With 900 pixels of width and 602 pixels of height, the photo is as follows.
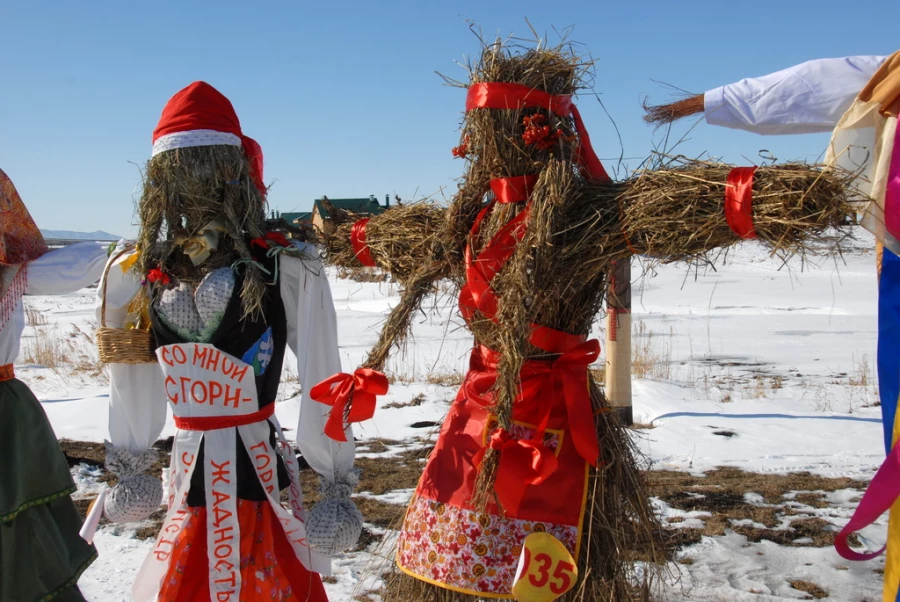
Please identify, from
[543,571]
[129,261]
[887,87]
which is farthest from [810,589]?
[129,261]

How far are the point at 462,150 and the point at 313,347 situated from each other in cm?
81

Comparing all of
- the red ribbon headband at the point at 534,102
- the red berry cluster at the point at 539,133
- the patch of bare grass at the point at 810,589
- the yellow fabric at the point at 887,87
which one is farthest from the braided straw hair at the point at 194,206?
the patch of bare grass at the point at 810,589

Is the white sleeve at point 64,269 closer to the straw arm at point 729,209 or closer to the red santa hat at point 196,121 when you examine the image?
the red santa hat at point 196,121

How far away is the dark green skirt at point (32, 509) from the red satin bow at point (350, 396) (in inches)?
45.7

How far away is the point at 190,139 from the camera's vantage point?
250 cm

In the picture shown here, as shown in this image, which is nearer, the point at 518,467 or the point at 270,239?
the point at 518,467

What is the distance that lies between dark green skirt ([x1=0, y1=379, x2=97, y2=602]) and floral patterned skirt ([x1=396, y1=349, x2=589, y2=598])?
4.24 ft

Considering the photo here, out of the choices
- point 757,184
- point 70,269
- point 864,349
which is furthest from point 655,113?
point 864,349

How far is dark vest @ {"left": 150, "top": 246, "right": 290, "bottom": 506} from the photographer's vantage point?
2396 millimetres

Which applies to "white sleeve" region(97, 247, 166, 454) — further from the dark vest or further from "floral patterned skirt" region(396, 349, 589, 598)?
"floral patterned skirt" region(396, 349, 589, 598)

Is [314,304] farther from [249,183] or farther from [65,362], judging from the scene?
[65,362]

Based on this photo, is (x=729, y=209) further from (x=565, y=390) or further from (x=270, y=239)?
(x=270, y=239)

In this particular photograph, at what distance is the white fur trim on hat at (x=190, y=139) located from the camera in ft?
8.21

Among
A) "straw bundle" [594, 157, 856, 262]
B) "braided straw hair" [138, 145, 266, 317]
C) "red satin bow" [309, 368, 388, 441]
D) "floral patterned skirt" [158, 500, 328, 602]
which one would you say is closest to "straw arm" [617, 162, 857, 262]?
"straw bundle" [594, 157, 856, 262]
